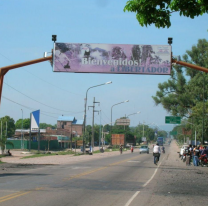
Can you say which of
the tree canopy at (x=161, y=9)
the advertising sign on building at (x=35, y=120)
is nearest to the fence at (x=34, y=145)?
the advertising sign on building at (x=35, y=120)

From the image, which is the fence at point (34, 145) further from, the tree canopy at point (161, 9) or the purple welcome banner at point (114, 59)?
the tree canopy at point (161, 9)

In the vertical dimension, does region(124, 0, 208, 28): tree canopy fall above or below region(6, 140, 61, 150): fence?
above

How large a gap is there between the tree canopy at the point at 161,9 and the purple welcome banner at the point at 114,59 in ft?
45.3

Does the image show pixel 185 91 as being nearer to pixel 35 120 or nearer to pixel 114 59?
pixel 35 120

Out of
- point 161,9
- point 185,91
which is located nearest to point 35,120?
point 185,91

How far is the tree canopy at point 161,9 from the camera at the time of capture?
10266 millimetres

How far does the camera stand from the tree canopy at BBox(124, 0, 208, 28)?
1027 cm

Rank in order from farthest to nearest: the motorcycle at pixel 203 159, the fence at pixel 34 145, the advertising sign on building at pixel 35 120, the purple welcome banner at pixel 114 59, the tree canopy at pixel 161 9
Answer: the fence at pixel 34 145
the advertising sign on building at pixel 35 120
the motorcycle at pixel 203 159
the purple welcome banner at pixel 114 59
the tree canopy at pixel 161 9

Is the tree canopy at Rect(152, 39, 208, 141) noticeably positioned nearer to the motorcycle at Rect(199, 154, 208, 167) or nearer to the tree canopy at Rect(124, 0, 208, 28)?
the motorcycle at Rect(199, 154, 208, 167)

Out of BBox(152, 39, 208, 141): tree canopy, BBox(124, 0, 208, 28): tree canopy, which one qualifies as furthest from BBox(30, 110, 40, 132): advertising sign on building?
BBox(124, 0, 208, 28): tree canopy

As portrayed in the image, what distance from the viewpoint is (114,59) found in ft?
81.7

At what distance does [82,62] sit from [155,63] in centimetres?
452

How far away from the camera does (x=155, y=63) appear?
81.5 ft

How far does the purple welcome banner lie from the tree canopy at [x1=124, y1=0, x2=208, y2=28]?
45.3ft
